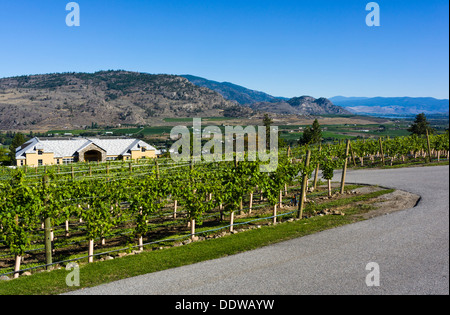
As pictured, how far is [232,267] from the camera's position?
8094mm

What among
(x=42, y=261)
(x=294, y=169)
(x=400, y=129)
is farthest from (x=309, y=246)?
(x=400, y=129)

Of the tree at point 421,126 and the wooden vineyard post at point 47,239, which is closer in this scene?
the wooden vineyard post at point 47,239

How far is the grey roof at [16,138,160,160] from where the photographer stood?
58.0 meters

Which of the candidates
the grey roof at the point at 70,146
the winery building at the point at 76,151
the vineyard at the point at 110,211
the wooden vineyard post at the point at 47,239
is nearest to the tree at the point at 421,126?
the vineyard at the point at 110,211

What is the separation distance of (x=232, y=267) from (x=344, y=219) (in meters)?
5.75

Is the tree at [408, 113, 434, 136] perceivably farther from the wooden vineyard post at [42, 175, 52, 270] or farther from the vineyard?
the wooden vineyard post at [42, 175, 52, 270]

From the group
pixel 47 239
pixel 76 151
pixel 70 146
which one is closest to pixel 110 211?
pixel 47 239

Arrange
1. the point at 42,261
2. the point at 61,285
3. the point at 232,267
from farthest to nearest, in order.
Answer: the point at 42,261 < the point at 232,267 < the point at 61,285

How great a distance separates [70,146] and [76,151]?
4.11 m

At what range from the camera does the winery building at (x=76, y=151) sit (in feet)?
186

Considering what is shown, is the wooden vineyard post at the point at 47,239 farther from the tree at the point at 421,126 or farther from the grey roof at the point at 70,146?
the grey roof at the point at 70,146

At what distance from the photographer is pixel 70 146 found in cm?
6284

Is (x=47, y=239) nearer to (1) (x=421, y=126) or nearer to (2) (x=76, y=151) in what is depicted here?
(1) (x=421, y=126)
